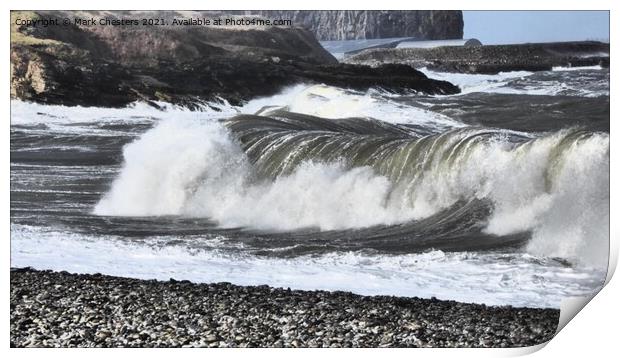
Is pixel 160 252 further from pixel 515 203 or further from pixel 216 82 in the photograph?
pixel 515 203

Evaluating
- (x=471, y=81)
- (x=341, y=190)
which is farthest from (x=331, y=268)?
(x=471, y=81)

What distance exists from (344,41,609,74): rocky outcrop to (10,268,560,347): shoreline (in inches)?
57.0

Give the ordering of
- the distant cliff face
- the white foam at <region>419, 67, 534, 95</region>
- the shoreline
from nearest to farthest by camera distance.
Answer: the shoreline → the distant cliff face → the white foam at <region>419, 67, 534, 95</region>

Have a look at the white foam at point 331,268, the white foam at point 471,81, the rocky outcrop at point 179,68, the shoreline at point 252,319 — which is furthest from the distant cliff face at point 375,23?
the shoreline at point 252,319

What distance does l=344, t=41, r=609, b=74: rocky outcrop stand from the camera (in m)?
6.81

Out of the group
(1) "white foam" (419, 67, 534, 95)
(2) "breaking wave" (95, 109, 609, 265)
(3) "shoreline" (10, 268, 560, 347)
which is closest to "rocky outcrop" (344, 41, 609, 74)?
(1) "white foam" (419, 67, 534, 95)

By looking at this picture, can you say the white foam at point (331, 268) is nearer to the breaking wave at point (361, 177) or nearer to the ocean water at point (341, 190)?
the ocean water at point (341, 190)

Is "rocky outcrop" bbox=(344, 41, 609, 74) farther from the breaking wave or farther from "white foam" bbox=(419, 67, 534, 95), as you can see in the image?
the breaking wave

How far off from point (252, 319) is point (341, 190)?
92cm

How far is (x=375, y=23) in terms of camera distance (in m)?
6.83

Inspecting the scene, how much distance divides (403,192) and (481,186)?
455 mm

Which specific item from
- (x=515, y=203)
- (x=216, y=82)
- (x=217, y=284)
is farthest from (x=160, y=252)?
(x=515, y=203)

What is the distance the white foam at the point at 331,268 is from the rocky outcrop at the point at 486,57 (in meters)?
1.17

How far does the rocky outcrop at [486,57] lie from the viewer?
268 inches
